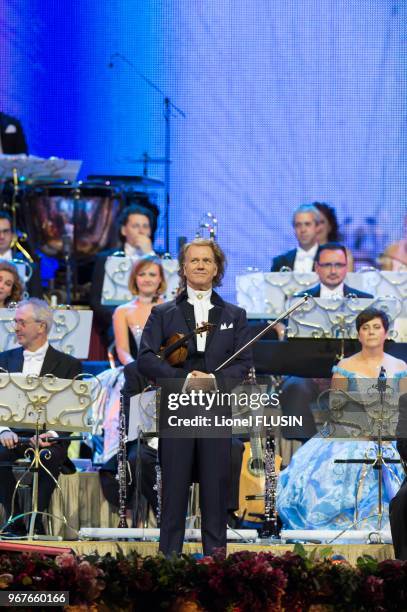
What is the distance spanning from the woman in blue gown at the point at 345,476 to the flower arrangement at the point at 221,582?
7.52 feet

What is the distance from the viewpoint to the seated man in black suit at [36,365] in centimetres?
695

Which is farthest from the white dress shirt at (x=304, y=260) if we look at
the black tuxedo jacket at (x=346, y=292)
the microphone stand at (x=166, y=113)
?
the microphone stand at (x=166, y=113)

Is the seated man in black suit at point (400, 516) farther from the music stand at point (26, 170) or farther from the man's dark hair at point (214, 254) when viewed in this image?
the music stand at point (26, 170)

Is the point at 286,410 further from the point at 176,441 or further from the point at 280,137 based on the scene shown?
the point at 280,137

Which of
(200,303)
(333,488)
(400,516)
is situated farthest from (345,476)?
(200,303)

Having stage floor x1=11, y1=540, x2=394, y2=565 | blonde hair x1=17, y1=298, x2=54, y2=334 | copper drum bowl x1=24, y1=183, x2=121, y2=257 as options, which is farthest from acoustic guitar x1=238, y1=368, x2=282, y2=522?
copper drum bowl x1=24, y1=183, x2=121, y2=257

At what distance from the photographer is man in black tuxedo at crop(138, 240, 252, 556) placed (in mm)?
5395

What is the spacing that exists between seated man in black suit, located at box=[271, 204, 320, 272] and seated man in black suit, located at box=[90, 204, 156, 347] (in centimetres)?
82

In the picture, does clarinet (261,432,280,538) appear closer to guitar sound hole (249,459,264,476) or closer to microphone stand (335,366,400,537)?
guitar sound hole (249,459,264,476)

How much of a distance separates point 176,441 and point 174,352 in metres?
0.37

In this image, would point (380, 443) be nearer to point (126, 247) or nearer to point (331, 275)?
point (331, 275)

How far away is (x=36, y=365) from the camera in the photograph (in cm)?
714

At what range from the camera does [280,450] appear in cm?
784

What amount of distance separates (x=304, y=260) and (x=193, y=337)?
11.0 feet
